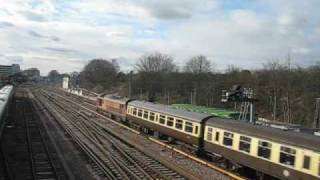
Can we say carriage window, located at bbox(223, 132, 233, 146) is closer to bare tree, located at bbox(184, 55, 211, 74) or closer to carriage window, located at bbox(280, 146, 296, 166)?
carriage window, located at bbox(280, 146, 296, 166)

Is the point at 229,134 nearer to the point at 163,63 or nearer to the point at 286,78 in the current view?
the point at 286,78

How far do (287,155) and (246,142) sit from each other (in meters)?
3.16

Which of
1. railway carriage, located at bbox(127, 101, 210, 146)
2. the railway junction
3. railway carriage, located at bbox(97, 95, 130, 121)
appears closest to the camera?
the railway junction

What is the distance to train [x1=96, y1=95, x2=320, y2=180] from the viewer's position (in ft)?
55.8

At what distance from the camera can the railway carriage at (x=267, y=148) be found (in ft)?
55.1

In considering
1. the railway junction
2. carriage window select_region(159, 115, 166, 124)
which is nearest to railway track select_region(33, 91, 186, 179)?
the railway junction

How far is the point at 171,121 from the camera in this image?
30469 mm

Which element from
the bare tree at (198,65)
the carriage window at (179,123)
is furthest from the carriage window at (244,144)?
the bare tree at (198,65)

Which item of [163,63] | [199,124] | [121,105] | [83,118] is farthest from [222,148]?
[163,63]

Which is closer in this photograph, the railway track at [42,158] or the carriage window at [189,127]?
the railway track at [42,158]

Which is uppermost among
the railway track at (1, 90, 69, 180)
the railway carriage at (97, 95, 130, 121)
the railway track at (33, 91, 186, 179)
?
the railway carriage at (97, 95, 130, 121)

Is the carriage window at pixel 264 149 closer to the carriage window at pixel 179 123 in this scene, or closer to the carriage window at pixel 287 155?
the carriage window at pixel 287 155

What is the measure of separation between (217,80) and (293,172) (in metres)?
51.2

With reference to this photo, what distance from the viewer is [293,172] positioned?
17.4 m
